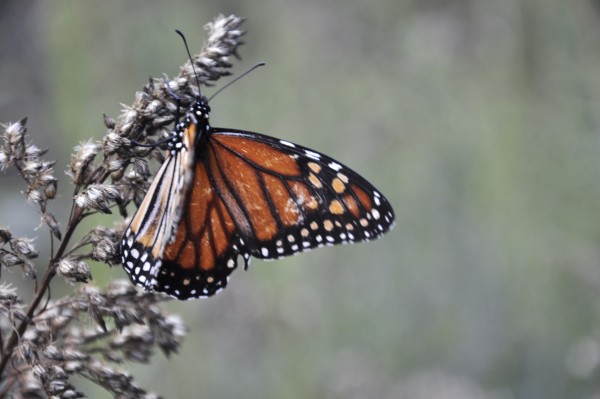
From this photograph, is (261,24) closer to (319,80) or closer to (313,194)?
(319,80)

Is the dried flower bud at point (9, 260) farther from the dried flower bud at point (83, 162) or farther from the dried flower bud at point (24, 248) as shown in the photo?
the dried flower bud at point (83, 162)

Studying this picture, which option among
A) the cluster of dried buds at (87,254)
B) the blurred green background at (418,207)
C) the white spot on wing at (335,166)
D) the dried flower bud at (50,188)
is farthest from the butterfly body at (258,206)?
the blurred green background at (418,207)

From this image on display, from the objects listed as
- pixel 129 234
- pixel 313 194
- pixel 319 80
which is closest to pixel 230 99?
pixel 319 80

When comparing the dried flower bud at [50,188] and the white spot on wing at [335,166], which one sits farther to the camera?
the white spot on wing at [335,166]

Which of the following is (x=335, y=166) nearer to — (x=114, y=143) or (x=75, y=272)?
(x=114, y=143)

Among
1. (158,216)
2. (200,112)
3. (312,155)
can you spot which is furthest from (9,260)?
(312,155)
